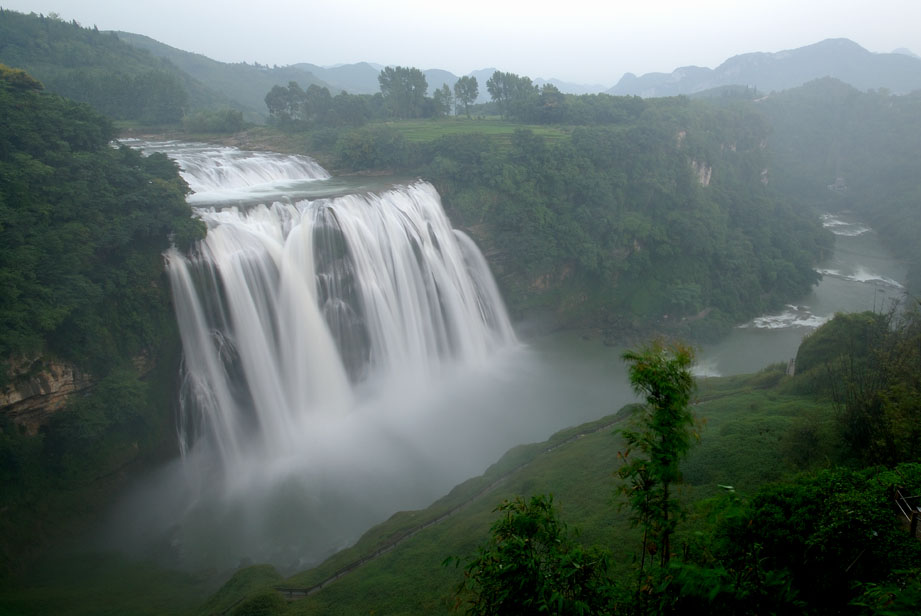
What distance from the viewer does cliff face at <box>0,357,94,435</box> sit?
14203 mm

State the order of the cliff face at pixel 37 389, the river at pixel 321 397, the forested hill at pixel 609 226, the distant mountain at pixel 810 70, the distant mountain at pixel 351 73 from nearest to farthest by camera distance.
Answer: the cliff face at pixel 37 389 < the river at pixel 321 397 < the forested hill at pixel 609 226 < the distant mountain at pixel 810 70 < the distant mountain at pixel 351 73

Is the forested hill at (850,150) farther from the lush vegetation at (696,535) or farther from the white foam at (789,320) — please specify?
the lush vegetation at (696,535)

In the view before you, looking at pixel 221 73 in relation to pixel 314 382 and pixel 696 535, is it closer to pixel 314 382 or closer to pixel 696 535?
pixel 314 382

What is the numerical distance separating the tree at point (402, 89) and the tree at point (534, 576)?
49.1 metres

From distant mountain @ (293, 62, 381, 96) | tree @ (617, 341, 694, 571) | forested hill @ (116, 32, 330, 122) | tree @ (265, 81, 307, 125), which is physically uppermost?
distant mountain @ (293, 62, 381, 96)

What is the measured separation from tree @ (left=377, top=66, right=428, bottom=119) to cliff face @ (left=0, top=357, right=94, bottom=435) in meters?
39.5

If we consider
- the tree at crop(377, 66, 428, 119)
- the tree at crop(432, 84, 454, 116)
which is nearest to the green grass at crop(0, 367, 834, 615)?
the tree at crop(377, 66, 428, 119)

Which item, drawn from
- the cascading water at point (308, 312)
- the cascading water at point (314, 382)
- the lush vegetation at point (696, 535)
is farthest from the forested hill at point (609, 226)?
the lush vegetation at point (696, 535)

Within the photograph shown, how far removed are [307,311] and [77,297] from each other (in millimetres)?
7453

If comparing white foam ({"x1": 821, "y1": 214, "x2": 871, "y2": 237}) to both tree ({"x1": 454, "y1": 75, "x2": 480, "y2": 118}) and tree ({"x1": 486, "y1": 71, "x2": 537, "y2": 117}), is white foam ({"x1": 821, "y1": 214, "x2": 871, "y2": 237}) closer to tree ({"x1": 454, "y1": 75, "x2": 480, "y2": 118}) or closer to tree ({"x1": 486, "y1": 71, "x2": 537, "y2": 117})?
tree ({"x1": 486, "y1": 71, "x2": 537, "y2": 117})

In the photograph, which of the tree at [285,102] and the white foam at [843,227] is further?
the white foam at [843,227]

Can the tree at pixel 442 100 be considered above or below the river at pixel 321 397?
above

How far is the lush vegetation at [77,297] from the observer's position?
14328 millimetres

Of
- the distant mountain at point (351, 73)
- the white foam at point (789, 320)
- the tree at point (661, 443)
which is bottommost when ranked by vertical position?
the white foam at point (789, 320)
